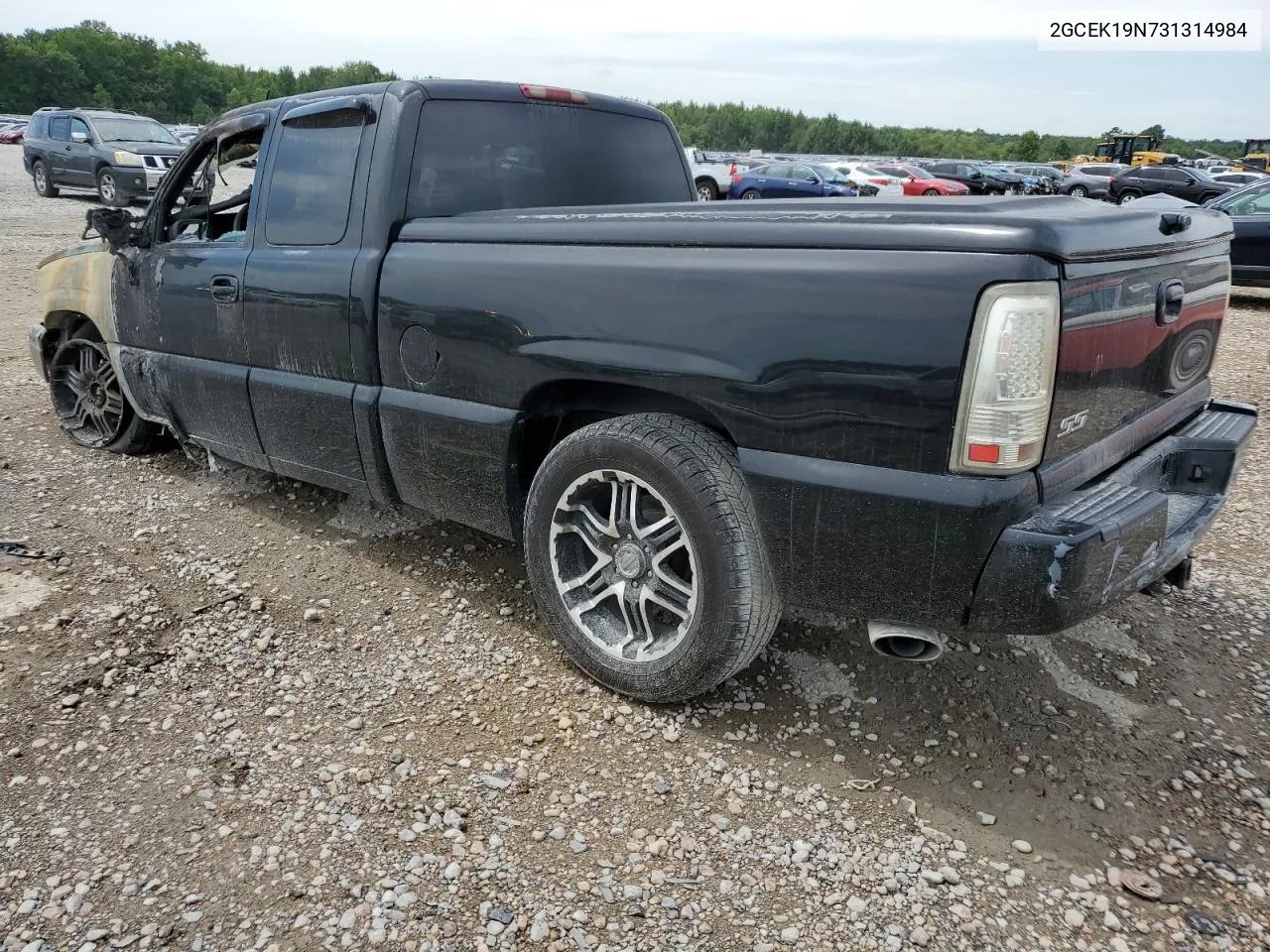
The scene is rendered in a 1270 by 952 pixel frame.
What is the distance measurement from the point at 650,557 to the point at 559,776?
0.68 meters

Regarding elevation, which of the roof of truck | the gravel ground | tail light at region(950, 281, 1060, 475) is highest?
the roof of truck

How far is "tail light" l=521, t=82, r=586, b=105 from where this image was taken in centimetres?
378

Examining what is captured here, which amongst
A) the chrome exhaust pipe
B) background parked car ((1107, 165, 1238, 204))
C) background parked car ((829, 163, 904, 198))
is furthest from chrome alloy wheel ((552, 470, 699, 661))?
background parked car ((829, 163, 904, 198))

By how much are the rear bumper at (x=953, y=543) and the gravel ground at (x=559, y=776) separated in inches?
22.3

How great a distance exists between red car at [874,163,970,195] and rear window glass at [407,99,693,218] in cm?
2966

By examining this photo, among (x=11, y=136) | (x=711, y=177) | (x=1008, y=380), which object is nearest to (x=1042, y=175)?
(x=711, y=177)

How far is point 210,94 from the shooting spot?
112 m

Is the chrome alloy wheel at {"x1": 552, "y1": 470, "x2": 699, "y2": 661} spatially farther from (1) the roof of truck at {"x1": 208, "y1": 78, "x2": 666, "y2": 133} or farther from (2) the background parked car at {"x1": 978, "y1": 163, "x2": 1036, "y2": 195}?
(2) the background parked car at {"x1": 978, "y1": 163, "x2": 1036, "y2": 195}

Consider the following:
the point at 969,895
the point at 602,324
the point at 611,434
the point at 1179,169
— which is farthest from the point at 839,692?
the point at 1179,169

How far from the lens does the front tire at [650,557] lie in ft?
8.38

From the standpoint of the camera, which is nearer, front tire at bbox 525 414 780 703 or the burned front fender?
front tire at bbox 525 414 780 703

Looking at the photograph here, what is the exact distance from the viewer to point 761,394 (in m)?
2.40

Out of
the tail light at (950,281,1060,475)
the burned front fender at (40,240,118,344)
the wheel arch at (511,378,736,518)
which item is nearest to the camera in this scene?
the tail light at (950,281,1060,475)

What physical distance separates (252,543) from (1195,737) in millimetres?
3654
